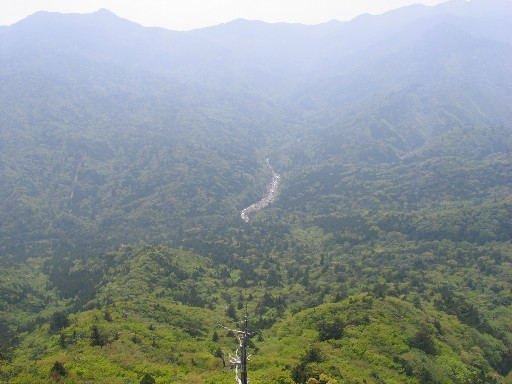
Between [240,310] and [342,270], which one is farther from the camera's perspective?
[342,270]

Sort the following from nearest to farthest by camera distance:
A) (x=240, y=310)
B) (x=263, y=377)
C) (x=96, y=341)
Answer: (x=263, y=377), (x=96, y=341), (x=240, y=310)

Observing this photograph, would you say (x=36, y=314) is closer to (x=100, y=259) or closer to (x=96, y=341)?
(x=100, y=259)

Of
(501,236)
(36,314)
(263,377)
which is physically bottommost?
(501,236)

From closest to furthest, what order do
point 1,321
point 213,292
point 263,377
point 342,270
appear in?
point 263,377 < point 1,321 < point 213,292 < point 342,270

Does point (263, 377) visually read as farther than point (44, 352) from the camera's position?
No

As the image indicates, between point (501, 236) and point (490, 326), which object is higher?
point (490, 326)

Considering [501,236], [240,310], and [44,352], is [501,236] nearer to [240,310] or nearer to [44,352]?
[240,310]

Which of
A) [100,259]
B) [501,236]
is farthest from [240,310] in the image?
[501,236]

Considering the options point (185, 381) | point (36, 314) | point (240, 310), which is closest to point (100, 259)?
point (36, 314)

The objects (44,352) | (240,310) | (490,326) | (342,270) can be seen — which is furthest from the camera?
(342,270)

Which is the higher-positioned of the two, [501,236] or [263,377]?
[263,377]
